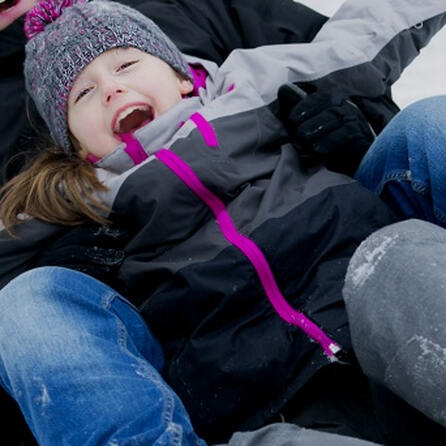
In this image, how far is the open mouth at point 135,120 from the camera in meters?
0.98

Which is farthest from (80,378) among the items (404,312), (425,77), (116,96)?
(425,77)

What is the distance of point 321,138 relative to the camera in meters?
0.89

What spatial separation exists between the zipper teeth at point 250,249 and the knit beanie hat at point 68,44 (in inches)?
8.2

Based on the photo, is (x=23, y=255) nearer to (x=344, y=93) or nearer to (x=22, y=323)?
(x=22, y=323)

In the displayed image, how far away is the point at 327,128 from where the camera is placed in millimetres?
889

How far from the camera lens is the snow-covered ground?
1424 millimetres

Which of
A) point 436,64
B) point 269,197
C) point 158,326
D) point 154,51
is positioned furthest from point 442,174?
point 436,64

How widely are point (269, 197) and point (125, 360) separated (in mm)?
273

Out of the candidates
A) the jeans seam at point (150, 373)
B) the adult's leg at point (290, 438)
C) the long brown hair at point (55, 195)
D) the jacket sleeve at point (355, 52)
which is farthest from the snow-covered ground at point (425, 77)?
the adult's leg at point (290, 438)

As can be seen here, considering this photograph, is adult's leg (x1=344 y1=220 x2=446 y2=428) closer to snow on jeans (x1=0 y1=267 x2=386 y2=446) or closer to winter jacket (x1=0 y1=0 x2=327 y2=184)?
snow on jeans (x1=0 y1=267 x2=386 y2=446)

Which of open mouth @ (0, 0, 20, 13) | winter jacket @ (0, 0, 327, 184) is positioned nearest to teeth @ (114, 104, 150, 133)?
winter jacket @ (0, 0, 327, 184)

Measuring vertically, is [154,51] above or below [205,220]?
above

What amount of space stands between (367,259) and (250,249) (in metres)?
0.26

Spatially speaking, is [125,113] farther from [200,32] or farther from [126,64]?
[200,32]
